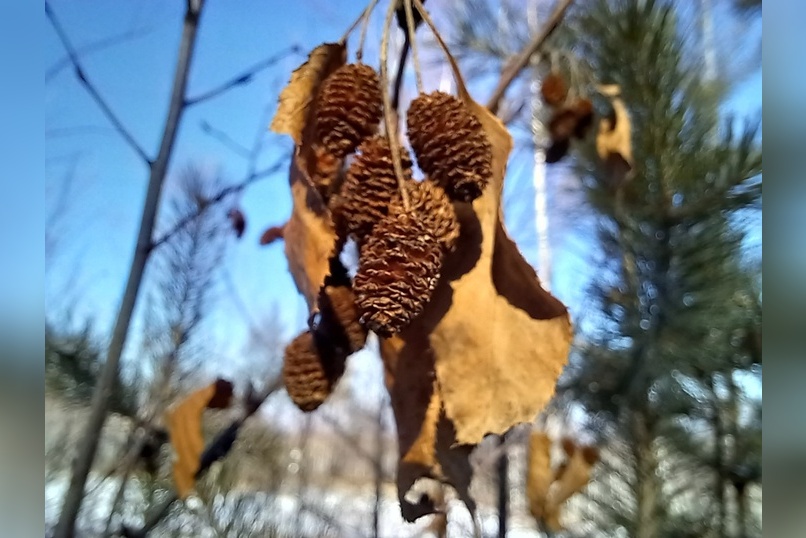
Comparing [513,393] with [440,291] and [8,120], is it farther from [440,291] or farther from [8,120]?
[8,120]

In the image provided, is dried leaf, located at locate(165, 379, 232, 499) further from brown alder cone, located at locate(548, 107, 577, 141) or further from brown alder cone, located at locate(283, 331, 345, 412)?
brown alder cone, located at locate(548, 107, 577, 141)

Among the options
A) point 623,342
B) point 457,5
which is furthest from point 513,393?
point 457,5

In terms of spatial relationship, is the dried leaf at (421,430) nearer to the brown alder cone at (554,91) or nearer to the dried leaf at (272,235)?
the dried leaf at (272,235)

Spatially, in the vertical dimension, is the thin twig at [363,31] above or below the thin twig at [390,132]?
above

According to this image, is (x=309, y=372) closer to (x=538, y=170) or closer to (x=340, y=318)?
(x=340, y=318)

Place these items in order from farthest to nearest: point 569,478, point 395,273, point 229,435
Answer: point 569,478 → point 229,435 → point 395,273

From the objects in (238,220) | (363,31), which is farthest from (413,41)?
(238,220)

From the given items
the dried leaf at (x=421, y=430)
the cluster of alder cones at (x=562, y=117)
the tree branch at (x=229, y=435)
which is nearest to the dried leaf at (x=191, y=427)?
the tree branch at (x=229, y=435)

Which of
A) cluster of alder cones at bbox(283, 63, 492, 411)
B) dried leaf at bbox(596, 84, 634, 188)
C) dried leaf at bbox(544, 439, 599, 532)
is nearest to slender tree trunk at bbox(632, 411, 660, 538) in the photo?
dried leaf at bbox(544, 439, 599, 532)
